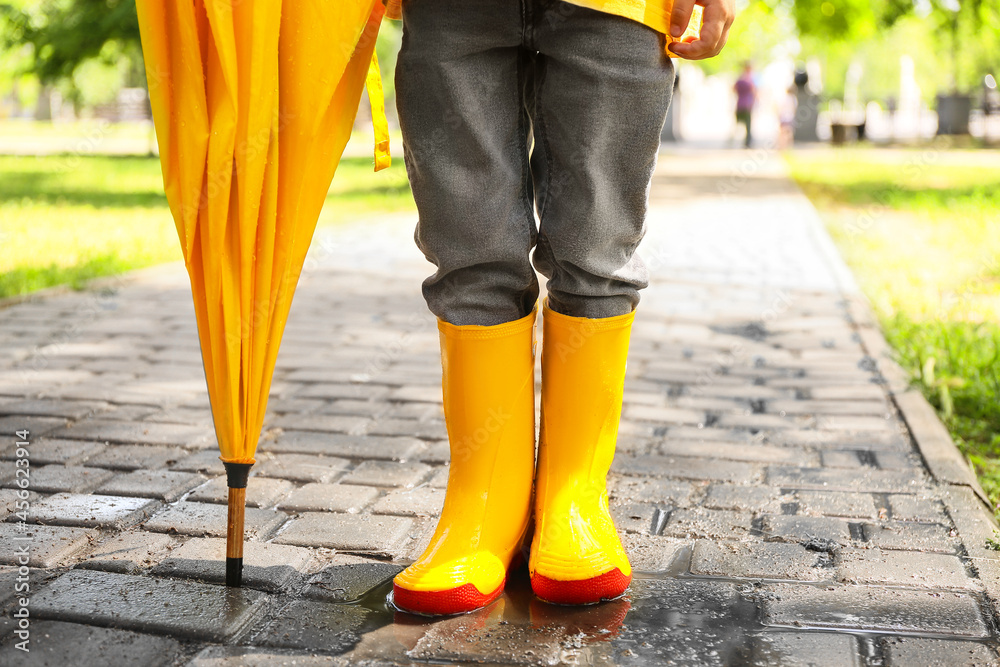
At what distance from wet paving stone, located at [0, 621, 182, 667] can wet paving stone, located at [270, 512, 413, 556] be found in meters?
0.49

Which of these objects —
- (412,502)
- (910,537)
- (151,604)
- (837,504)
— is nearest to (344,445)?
(412,502)

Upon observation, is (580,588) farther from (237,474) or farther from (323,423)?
(323,423)

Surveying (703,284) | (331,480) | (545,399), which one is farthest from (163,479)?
(703,284)

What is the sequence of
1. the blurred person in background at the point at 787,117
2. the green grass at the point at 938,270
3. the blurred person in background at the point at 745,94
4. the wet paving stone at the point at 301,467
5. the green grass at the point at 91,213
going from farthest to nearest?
the blurred person in background at the point at 787,117, the blurred person in background at the point at 745,94, the green grass at the point at 91,213, the green grass at the point at 938,270, the wet paving stone at the point at 301,467

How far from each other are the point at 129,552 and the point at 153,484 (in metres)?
0.44

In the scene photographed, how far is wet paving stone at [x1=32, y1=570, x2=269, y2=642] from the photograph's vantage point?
66.4 inches

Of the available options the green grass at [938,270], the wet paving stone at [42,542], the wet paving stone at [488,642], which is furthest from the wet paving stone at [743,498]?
the wet paving stone at [42,542]

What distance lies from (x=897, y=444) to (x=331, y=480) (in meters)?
1.66

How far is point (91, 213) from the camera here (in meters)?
8.62

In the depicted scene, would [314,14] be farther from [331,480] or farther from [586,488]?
[331,480]

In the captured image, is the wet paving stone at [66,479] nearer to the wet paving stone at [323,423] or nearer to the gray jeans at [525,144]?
the wet paving stone at [323,423]

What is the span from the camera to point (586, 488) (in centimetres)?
192

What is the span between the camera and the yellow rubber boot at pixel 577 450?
1841mm

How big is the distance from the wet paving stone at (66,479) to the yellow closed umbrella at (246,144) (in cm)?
82
